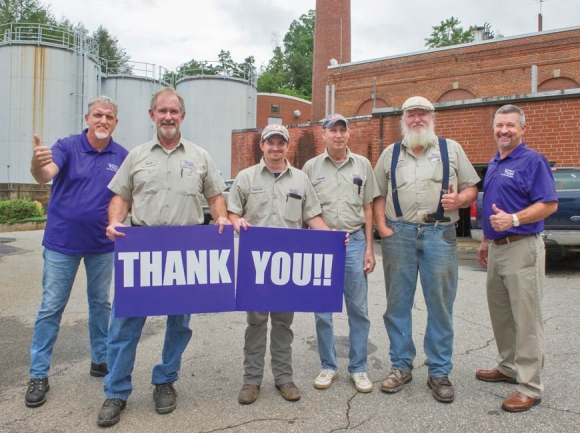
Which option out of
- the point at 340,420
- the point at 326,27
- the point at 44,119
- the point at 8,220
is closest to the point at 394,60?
the point at 326,27

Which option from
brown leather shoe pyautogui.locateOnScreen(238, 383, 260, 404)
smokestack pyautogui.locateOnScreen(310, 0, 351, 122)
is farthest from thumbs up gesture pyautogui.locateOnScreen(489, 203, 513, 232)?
smokestack pyautogui.locateOnScreen(310, 0, 351, 122)

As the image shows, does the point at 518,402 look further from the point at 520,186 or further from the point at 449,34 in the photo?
the point at 449,34

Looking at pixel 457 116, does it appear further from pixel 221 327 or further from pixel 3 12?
pixel 3 12

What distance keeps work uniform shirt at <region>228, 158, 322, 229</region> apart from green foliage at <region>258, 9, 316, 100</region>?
55.9m

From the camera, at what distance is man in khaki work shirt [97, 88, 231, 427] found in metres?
3.34

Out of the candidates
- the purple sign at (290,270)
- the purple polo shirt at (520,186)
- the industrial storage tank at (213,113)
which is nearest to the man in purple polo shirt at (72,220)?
the purple sign at (290,270)

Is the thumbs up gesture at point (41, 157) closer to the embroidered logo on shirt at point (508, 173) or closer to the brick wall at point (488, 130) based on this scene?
the embroidered logo on shirt at point (508, 173)

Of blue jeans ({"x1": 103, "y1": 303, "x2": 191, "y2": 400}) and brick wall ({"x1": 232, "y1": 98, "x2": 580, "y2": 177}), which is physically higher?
brick wall ({"x1": 232, "y1": 98, "x2": 580, "y2": 177})

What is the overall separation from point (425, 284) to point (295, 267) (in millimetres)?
1062

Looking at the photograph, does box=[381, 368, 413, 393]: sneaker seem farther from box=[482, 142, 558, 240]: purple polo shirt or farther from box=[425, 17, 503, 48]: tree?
box=[425, 17, 503, 48]: tree

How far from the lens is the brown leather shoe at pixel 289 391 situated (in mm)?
3535

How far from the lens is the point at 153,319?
5.78 meters

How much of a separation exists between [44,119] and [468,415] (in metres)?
27.1

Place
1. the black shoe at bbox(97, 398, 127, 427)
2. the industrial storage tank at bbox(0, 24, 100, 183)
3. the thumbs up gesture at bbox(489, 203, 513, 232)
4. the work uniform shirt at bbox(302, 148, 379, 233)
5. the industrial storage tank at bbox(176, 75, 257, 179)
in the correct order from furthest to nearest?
the industrial storage tank at bbox(176, 75, 257, 179)
the industrial storage tank at bbox(0, 24, 100, 183)
the work uniform shirt at bbox(302, 148, 379, 233)
the thumbs up gesture at bbox(489, 203, 513, 232)
the black shoe at bbox(97, 398, 127, 427)
